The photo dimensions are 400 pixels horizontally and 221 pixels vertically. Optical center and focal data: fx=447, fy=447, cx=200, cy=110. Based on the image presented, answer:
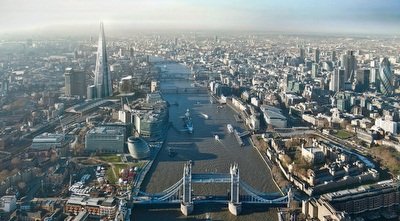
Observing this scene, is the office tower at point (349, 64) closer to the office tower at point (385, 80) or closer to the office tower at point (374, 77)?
the office tower at point (374, 77)

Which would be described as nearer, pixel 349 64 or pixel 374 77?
pixel 374 77

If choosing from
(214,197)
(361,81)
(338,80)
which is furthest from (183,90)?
(214,197)

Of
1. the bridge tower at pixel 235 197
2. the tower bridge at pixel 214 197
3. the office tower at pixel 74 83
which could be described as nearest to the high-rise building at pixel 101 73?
the office tower at pixel 74 83

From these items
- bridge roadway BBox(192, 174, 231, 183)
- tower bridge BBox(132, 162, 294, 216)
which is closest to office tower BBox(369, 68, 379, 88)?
tower bridge BBox(132, 162, 294, 216)

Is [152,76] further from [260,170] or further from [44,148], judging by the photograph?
[260,170]

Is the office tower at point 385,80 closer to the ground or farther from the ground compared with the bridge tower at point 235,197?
farther from the ground

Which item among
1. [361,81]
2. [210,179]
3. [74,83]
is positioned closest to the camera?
[210,179]

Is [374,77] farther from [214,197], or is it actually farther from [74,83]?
[214,197]
